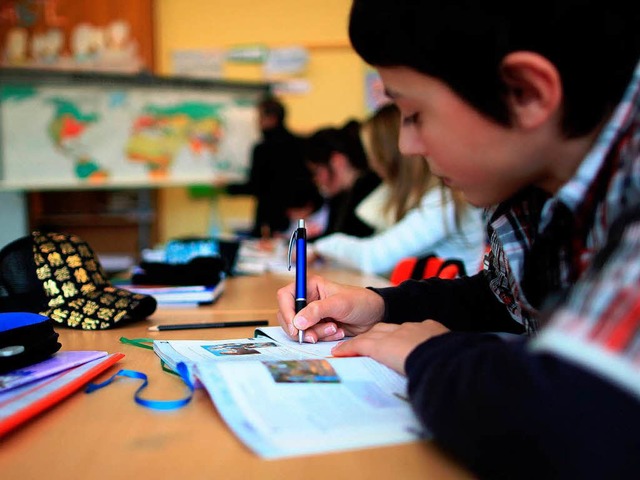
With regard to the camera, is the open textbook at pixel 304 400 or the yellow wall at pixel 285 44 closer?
the open textbook at pixel 304 400

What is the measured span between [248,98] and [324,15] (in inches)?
37.5

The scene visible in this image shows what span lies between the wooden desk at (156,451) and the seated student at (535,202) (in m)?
0.06

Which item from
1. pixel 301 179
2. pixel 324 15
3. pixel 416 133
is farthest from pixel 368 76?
pixel 416 133

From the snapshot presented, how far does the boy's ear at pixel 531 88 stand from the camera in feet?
1.75

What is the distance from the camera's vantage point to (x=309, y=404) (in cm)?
58

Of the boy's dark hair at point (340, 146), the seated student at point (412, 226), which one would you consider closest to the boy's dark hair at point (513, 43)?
the seated student at point (412, 226)

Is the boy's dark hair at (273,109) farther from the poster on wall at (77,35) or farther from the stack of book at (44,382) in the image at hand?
the stack of book at (44,382)

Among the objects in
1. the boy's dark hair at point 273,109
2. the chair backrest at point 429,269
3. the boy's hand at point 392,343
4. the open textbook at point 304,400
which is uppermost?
the boy's dark hair at point 273,109

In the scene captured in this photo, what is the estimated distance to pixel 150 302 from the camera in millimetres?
1096

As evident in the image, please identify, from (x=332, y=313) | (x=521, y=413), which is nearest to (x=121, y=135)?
(x=332, y=313)

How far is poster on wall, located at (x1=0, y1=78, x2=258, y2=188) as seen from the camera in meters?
3.96

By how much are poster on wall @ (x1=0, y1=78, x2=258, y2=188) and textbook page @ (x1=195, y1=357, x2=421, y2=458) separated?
3699 millimetres

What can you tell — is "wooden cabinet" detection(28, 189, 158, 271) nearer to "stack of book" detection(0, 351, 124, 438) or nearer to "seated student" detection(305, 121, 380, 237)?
"seated student" detection(305, 121, 380, 237)

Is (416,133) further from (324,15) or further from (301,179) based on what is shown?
(324,15)
